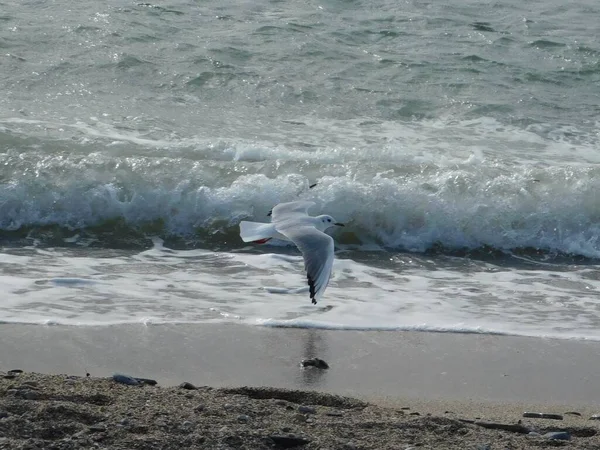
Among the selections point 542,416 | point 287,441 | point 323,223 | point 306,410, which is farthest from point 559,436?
point 323,223

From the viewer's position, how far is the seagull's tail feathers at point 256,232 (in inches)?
249

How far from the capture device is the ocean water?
6.37 meters

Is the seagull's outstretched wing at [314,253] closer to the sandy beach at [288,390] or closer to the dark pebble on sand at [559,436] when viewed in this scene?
the sandy beach at [288,390]

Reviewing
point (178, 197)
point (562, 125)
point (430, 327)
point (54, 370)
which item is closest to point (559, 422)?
point (430, 327)

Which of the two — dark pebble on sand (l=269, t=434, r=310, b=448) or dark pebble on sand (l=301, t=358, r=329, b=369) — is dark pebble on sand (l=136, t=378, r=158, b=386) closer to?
dark pebble on sand (l=301, t=358, r=329, b=369)

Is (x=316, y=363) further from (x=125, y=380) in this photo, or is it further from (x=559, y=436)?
(x=559, y=436)

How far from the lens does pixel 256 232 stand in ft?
20.9

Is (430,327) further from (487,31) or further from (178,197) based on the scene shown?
(487,31)

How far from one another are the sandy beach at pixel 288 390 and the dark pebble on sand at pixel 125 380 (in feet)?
0.14

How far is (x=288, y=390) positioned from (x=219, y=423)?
0.70 meters

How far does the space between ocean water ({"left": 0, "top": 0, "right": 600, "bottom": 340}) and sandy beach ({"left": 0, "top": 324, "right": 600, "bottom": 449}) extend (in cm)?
29

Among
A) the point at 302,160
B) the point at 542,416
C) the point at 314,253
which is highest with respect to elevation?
the point at 302,160

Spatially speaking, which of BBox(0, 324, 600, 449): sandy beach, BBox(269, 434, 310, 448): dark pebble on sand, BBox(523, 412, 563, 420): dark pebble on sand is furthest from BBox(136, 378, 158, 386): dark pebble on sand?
BBox(523, 412, 563, 420): dark pebble on sand

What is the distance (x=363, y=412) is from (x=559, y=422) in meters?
0.80
